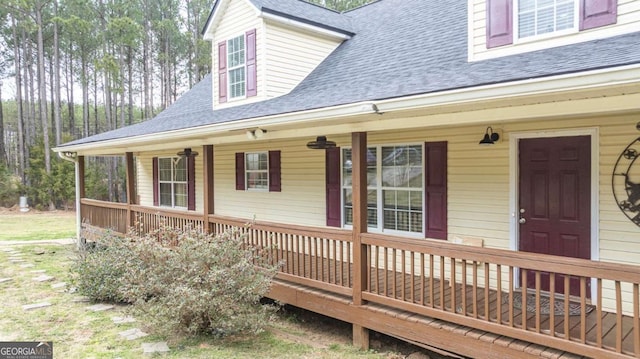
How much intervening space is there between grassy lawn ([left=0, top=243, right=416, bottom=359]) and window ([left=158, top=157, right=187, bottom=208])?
4.07m

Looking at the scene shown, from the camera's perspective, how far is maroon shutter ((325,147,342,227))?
7.13 metres

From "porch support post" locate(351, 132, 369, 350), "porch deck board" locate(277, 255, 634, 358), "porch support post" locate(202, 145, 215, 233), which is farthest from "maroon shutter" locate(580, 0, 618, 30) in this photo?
"porch support post" locate(202, 145, 215, 233)

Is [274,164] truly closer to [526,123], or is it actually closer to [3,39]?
[526,123]

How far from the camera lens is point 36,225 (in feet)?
52.2

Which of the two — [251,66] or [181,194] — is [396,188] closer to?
[251,66]

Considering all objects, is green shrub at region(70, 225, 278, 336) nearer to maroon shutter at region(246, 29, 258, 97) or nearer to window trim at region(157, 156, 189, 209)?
maroon shutter at region(246, 29, 258, 97)

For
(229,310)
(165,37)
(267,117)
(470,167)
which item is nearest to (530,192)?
(470,167)

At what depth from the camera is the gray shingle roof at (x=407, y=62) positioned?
12.7 ft

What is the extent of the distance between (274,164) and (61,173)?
17.1m

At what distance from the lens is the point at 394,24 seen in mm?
8172

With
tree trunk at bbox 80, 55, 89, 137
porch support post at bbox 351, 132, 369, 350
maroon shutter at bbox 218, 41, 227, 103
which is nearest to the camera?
porch support post at bbox 351, 132, 369, 350

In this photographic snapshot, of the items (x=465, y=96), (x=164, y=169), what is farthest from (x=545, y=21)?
→ (x=164, y=169)

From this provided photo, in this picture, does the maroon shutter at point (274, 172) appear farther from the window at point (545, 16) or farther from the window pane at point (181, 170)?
the window at point (545, 16)

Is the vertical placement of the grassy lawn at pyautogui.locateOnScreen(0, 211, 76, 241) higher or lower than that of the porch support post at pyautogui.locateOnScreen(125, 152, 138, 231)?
lower
